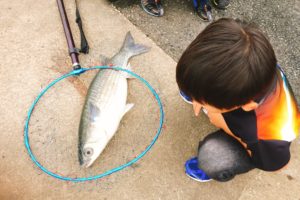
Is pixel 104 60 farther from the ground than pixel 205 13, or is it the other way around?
pixel 205 13

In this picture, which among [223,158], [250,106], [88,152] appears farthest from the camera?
[88,152]

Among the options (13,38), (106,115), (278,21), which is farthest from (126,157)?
(278,21)

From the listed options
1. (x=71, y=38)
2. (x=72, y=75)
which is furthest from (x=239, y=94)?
(x=71, y=38)

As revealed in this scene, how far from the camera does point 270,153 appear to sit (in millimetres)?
1915

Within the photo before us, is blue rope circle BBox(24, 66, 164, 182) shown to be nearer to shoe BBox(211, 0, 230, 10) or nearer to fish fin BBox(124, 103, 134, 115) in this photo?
fish fin BBox(124, 103, 134, 115)

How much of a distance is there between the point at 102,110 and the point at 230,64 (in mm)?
1216

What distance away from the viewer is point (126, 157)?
8.34ft

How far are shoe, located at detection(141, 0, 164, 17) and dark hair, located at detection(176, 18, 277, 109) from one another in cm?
175

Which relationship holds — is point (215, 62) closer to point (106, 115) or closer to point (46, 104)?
point (106, 115)

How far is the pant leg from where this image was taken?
7.00ft

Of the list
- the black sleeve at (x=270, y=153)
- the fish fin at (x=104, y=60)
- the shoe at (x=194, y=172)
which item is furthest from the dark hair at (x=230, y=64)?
the fish fin at (x=104, y=60)

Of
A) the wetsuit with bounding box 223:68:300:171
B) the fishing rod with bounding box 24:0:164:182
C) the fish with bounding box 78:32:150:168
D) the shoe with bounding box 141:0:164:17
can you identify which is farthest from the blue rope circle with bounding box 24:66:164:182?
the shoe with bounding box 141:0:164:17

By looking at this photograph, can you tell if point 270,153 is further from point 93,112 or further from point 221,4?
point 221,4

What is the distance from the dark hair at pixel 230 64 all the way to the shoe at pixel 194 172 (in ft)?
2.96
